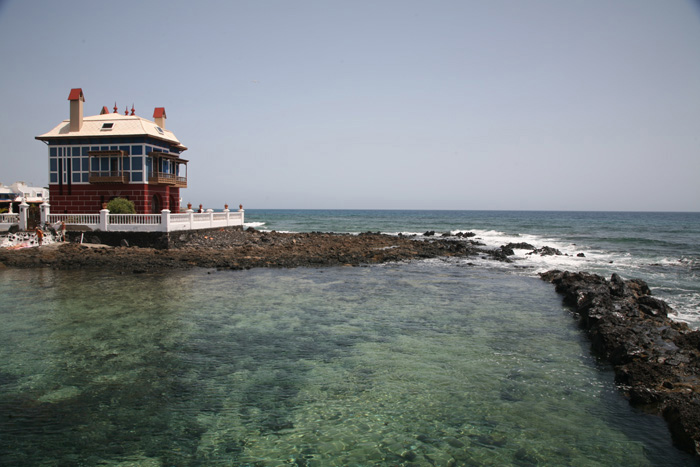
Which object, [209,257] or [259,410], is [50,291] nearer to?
[209,257]

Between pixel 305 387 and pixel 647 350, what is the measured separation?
7244mm

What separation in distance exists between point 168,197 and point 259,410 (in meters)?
28.0

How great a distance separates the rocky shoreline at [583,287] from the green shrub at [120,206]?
86.6 inches

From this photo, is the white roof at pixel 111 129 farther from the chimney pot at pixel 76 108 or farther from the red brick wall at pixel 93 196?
the red brick wall at pixel 93 196

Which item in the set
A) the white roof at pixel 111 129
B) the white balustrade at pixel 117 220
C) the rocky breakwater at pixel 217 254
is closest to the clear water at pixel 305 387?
the rocky breakwater at pixel 217 254

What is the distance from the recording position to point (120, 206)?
26844mm

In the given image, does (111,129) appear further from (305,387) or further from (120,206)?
(305,387)

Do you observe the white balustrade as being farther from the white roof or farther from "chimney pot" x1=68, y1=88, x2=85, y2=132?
"chimney pot" x1=68, y1=88, x2=85, y2=132

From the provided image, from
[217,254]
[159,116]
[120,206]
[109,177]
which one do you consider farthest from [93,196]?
[217,254]

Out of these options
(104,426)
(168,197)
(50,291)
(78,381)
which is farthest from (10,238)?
(104,426)

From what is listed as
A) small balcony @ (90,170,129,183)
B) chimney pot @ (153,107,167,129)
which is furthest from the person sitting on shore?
chimney pot @ (153,107,167,129)

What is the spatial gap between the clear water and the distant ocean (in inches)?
1.4

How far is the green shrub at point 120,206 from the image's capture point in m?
26.9

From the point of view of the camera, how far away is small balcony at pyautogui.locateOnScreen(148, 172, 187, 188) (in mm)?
29844
